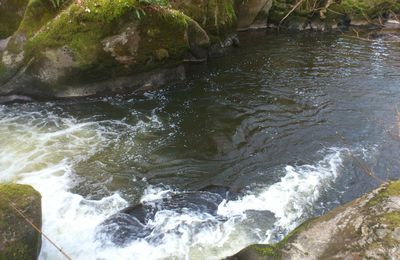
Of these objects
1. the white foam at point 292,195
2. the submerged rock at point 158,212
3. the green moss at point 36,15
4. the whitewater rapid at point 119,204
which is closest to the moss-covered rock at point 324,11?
the green moss at point 36,15

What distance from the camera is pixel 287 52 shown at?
13883 mm

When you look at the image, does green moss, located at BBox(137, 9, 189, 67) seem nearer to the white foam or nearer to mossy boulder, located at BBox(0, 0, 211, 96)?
mossy boulder, located at BBox(0, 0, 211, 96)

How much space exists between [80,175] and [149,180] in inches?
45.3

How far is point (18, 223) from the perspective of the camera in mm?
4234

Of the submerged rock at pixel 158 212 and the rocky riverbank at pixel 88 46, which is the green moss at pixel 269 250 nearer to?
the submerged rock at pixel 158 212

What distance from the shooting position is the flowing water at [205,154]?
17.8ft

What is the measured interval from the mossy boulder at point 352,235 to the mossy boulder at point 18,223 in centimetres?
226

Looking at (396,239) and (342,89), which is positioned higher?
(396,239)

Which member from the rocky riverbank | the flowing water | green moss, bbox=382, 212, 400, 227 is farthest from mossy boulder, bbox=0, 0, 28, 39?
green moss, bbox=382, 212, 400, 227

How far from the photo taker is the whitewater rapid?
16.8 ft

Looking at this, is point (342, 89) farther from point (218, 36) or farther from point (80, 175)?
point (80, 175)

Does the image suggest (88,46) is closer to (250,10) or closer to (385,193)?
(385,193)

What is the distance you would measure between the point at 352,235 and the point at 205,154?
12.6 feet

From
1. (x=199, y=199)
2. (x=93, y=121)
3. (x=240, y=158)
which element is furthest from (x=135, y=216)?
(x=93, y=121)
